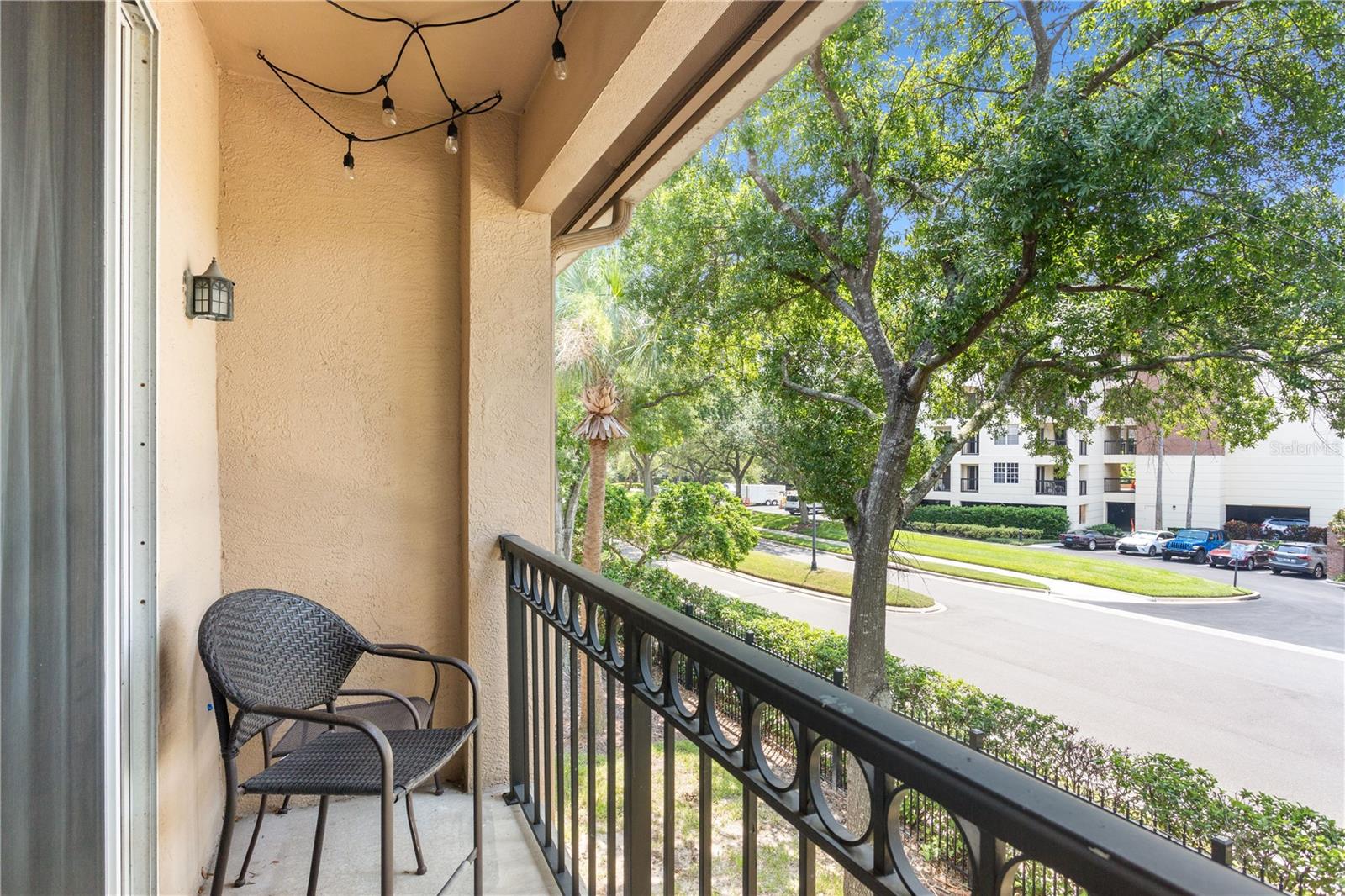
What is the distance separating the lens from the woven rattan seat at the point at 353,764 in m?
1.33

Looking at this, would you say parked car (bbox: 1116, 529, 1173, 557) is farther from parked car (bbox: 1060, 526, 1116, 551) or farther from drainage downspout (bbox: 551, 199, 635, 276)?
drainage downspout (bbox: 551, 199, 635, 276)

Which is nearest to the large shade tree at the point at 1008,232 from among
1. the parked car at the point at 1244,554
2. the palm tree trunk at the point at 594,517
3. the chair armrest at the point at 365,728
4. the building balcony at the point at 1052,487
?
the building balcony at the point at 1052,487

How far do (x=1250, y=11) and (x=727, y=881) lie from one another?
7653 millimetres

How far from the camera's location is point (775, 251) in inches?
274

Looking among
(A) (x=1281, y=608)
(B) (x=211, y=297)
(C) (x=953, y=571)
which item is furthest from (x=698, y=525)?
(B) (x=211, y=297)

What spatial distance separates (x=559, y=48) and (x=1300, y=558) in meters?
4.59

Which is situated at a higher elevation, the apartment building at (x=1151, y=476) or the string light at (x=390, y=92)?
the string light at (x=390, y=92)

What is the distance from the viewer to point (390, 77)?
2.09m

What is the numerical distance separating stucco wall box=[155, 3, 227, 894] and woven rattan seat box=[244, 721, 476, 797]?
0.85 ft

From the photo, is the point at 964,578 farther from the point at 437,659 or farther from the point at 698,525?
the point at 437,659

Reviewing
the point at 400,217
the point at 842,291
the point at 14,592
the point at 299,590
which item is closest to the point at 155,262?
the point at 14,592

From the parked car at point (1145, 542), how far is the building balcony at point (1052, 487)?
1.91 meters

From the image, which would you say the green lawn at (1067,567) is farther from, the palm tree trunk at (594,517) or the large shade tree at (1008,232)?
the palm tree trunk at (594,517)

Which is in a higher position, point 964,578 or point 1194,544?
point 1194,544
